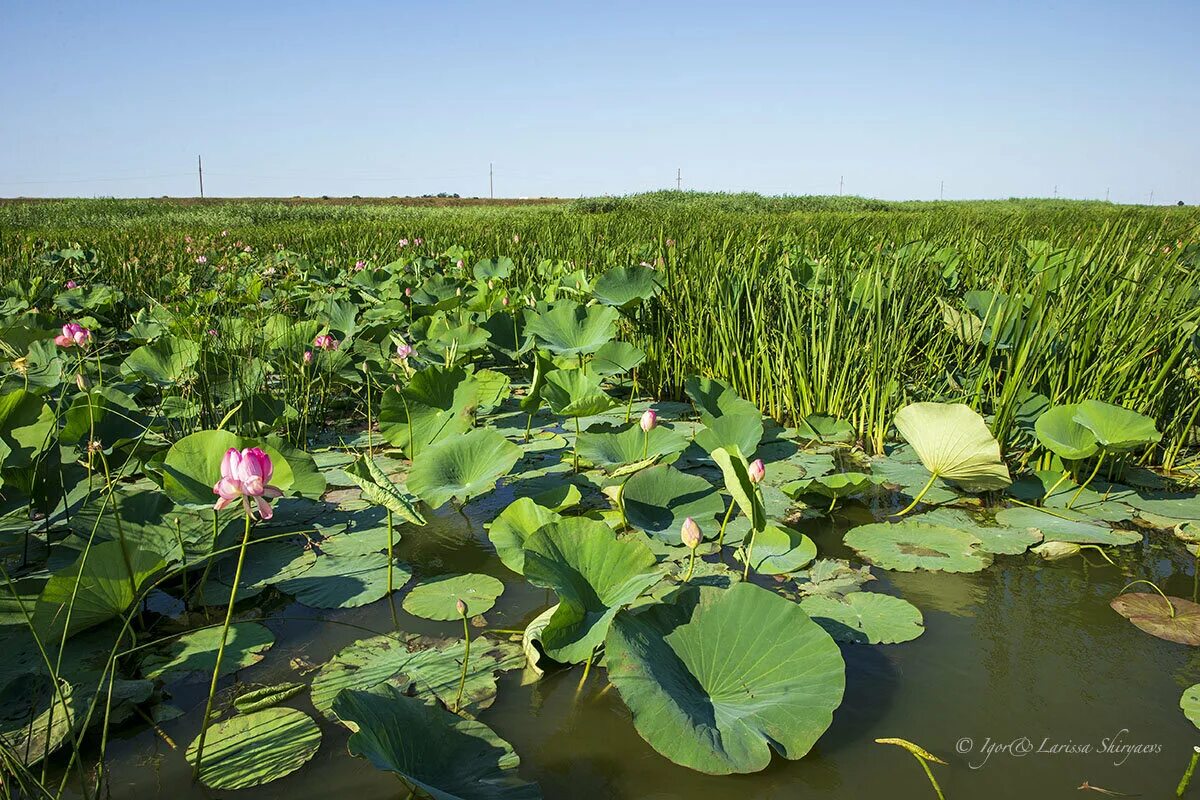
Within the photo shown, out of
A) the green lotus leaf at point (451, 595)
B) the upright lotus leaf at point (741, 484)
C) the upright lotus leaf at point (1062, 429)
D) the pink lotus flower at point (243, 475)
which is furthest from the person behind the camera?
the upright lotus leaf at point (1062, 429)

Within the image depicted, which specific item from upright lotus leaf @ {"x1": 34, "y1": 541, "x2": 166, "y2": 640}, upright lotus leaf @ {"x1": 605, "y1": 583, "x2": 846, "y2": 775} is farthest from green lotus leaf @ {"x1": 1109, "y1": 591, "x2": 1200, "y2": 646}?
upright lotus leaf @ {"x1": 34, "y1": 541, "x2": 166, "y2": 640}

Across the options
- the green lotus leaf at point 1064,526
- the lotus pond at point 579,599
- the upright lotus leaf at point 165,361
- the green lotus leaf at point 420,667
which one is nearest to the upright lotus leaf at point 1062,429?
the lotus pond at point 579,599

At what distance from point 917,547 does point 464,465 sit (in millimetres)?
1101

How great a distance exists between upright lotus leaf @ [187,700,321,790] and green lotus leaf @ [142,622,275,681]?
16cm

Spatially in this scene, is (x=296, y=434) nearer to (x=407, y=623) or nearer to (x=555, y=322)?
(x=555, y=322)

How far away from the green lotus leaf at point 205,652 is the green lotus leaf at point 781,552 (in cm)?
98

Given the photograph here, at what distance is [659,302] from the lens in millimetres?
3014

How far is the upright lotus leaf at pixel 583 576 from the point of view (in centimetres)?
117

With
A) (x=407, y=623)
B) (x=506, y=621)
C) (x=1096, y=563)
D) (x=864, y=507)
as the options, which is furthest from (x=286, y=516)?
(x=1096, y=563)

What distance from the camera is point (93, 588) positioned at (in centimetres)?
117

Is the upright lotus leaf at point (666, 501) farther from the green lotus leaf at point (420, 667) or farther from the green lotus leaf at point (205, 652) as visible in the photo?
the green lotus leaf at point (205, 652)

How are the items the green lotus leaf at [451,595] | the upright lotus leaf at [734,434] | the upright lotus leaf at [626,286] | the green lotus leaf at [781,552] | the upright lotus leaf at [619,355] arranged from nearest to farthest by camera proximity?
the green lotus leaf at [451,595] → the green lotus leaf at [781,552] → the upright lotus leaf at [734,434] → the upright lotus leaf at [619,355] → the upright lotus leaf at [626,286]

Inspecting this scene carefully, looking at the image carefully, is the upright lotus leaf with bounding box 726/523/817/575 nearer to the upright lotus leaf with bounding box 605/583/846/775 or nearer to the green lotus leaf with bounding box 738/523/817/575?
the green lotus leaf with bounding box 738/523/817/575

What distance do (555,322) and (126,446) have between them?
4.67 feet
